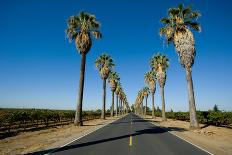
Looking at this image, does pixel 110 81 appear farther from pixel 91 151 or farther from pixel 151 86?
pixel 91 151

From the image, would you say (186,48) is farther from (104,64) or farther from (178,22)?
(104,64)

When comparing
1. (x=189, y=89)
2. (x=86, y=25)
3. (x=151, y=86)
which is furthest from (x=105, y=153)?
(x=151, y=86)

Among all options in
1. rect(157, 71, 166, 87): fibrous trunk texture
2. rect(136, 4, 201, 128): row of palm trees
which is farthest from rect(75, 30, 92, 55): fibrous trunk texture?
rect(157, 71, 166, 87): fibrous trunk texture

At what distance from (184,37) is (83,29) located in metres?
14.1

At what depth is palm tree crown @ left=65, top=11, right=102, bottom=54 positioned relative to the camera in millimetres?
33531

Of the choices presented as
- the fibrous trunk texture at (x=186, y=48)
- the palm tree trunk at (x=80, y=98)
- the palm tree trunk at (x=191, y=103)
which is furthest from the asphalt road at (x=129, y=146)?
the palm tree trunk at (x=80, y=98)

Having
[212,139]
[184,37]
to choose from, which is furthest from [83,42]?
[212,139]

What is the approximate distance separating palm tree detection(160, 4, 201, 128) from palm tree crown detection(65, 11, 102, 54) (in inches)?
397

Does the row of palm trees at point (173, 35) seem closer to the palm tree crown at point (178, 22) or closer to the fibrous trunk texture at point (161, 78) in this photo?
the palm tree crown at point (178, 22)

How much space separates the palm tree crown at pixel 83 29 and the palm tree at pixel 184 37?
33.1 ft

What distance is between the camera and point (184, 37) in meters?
27.0

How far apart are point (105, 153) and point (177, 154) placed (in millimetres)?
3221

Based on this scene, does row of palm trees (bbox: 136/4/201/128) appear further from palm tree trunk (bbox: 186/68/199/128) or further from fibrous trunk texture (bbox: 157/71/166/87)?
fibrous trunk texture (bbox: 157/71/166/87)

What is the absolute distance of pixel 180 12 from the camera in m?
28.5
